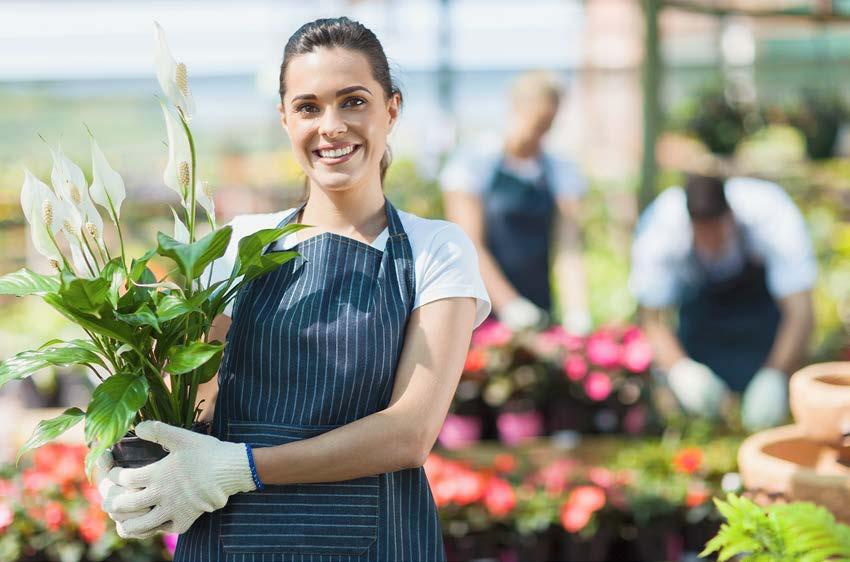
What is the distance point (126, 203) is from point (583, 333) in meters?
4.08

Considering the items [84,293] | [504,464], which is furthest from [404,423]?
[504,464]

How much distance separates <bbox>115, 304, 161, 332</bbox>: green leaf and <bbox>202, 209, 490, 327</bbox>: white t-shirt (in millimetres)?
226

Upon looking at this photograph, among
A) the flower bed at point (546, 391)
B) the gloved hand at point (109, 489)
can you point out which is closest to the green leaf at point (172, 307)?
the gloved hand at point (109, 489)

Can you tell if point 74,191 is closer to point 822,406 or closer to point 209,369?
point 209,369

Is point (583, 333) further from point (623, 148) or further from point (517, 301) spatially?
point (623, 148)

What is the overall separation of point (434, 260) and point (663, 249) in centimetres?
237

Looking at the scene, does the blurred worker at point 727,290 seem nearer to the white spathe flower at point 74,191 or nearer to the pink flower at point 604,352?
the pink flower at point 604,352

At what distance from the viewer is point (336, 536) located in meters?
1.34

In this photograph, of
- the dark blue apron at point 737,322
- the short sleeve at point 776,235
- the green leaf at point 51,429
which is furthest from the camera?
the dark blue apron at point 737,322

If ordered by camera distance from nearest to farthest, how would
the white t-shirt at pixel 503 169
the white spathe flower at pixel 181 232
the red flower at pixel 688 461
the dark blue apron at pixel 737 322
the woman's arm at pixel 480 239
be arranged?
the white spathe flower at pixel 181 232
the red flower at pixel 688 461
the dark blue apron at pixel 737 322
the woman's arm at pixel 480 239
the white t-shirt at pixel 503 169

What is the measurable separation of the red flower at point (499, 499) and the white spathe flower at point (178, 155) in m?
1.58

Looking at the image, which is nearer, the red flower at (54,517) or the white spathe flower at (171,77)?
the white spathe flower at (171,77)

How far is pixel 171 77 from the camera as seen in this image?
1297 millimetres

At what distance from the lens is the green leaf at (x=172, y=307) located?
48.7 inches
